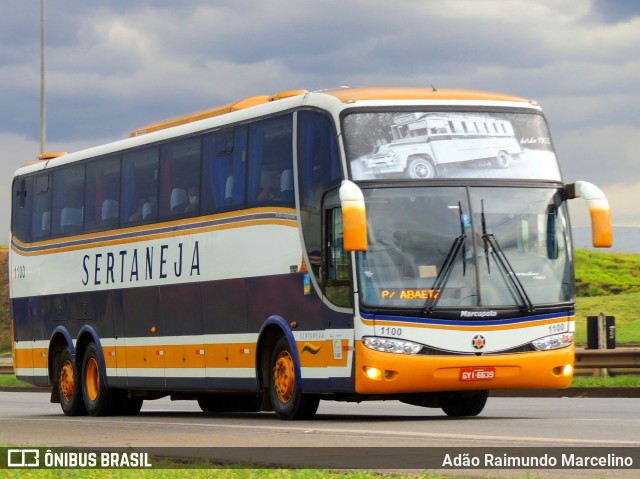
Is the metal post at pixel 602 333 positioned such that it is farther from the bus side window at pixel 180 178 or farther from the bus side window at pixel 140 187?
the bus side window at pixel 180 178

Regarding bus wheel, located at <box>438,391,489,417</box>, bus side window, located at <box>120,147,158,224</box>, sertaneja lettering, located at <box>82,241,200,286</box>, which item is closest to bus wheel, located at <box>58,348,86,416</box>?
A: sertaneja lettering, located at <box>82,241,200,286</box>

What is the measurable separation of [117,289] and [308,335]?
6.31 metres

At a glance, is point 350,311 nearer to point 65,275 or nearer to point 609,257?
point 65,275

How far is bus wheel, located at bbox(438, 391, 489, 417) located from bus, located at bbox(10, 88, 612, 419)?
0.07 feet

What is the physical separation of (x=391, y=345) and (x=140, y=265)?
6.87 metres

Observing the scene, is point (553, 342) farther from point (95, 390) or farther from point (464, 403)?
point (95, 390)

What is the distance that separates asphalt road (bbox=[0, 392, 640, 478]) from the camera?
14.2 metres

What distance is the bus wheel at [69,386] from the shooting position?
83.7 feet

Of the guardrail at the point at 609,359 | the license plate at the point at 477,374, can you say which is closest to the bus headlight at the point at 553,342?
the license plate at the point at 477,374

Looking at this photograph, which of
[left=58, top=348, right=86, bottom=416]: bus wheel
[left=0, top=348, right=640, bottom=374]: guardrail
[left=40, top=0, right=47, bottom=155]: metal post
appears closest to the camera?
[left=58, top=348, right=86, bottom=416]: bus wheel

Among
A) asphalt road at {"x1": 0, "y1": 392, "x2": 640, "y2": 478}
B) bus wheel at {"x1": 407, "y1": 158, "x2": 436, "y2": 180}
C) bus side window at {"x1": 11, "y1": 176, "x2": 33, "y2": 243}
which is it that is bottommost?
asphalt road at {"x1": 0, "y1": 392, "x2": 640, "y2": 478}

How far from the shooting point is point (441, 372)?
17781 millimetres

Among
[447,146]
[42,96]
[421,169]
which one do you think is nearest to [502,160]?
[447,146]

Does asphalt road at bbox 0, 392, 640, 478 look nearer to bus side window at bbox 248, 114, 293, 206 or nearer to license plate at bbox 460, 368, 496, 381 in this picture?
license plate at bbox 460, 368, 496, 381
